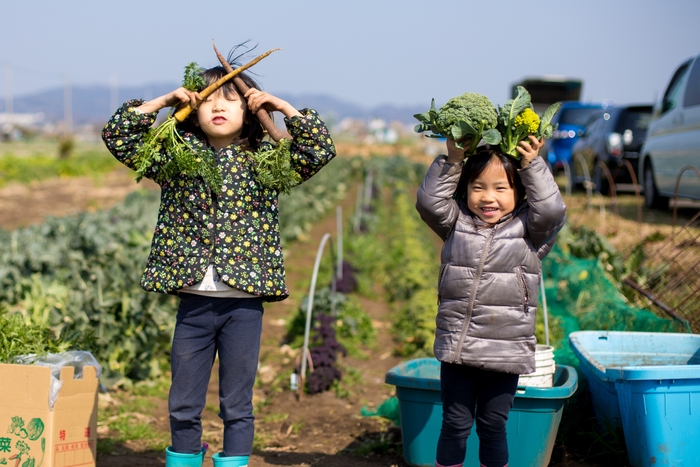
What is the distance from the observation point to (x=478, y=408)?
2.89 metres

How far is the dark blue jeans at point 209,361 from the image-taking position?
288 centimetres

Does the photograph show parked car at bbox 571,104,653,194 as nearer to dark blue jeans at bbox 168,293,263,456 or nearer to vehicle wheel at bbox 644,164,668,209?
vehicle wheel at bbox 644,164,668,209

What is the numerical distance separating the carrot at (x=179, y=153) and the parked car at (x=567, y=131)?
41.9 feet

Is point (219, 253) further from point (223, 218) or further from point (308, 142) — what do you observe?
point (308, 142)

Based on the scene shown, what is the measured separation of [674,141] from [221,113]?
7182 mm

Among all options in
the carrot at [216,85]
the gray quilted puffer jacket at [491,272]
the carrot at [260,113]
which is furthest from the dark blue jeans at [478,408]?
the carrot at [216,85]

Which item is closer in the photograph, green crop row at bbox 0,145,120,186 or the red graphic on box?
the red graphic on box

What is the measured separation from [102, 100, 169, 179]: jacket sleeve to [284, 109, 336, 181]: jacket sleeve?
19.8 inches

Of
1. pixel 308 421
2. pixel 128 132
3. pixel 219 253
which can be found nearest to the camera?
pixel 219 253

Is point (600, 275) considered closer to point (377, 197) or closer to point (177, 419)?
point (177, 419)

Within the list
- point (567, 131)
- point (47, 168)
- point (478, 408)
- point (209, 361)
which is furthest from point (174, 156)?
point (47, 168)

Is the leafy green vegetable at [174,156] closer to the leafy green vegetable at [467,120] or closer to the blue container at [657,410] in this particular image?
the leafy green vegetable at [467,120]

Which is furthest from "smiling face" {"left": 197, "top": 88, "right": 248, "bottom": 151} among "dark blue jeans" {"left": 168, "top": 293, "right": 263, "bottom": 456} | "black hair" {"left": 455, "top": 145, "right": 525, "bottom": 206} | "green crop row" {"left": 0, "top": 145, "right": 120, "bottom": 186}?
"green crop row" {"left": 0, "top": 145, "right": 120, "bottom": 186}

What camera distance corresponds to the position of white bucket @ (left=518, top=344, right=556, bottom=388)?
3.43 metres
